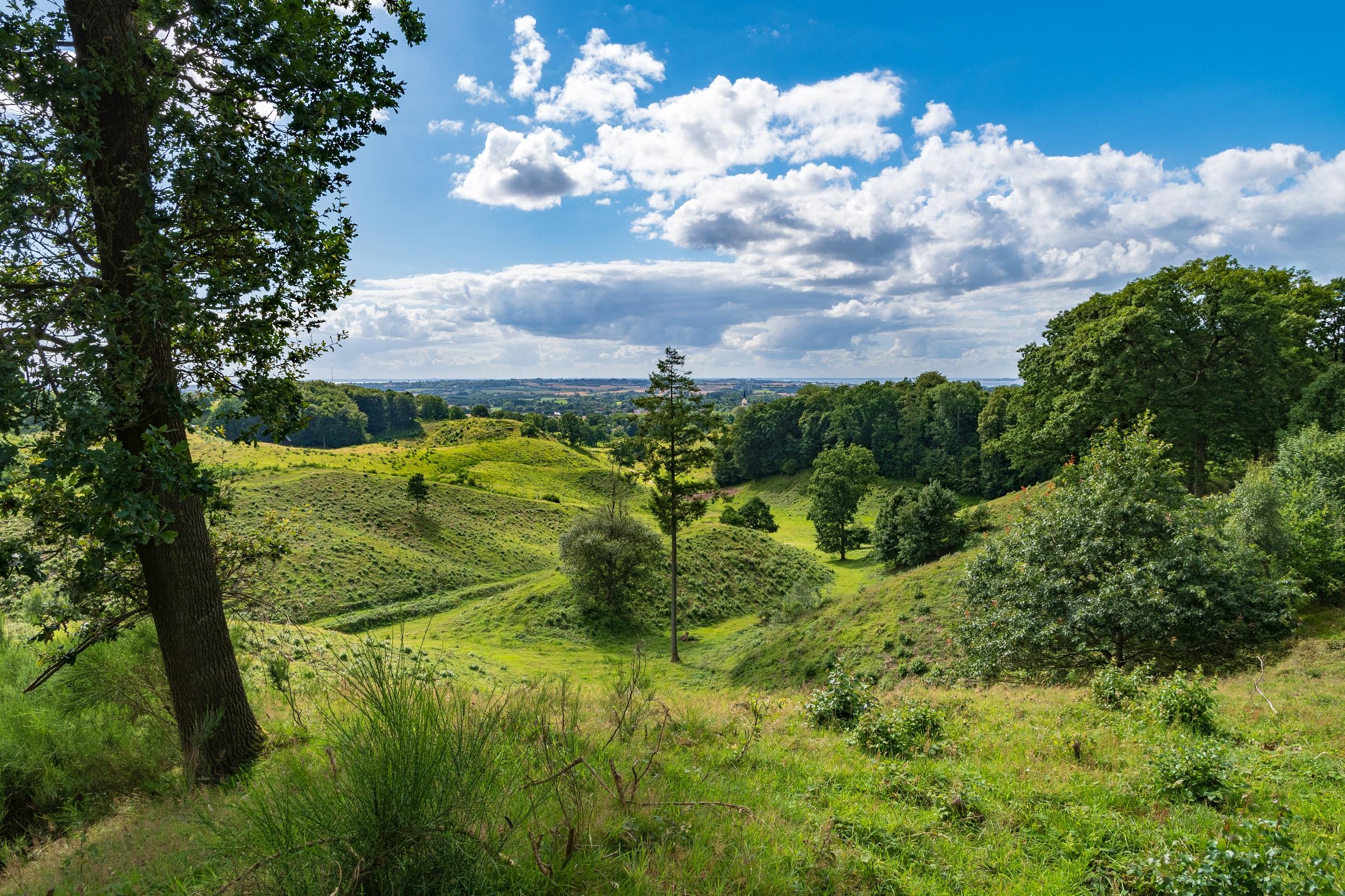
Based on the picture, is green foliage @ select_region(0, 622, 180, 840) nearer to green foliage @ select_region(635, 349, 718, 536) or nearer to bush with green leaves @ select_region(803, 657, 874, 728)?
bush with green leaves @ select_region(803, 657, 874, 728)

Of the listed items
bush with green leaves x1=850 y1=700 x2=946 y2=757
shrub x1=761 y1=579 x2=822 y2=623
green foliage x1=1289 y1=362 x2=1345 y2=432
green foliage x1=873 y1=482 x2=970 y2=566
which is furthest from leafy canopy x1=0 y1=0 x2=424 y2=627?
green foliage x1=1289 y1=362 x2=1345 y2=432

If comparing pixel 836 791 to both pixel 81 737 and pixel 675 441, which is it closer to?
pixel 81 737

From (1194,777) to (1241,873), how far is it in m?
2.39

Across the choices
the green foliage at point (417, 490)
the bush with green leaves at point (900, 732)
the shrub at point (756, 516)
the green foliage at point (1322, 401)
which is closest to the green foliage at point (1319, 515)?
the green foliage at point (1322, 401)

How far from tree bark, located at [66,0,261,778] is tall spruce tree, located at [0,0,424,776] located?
20 millimetres

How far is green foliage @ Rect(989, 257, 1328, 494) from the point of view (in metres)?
24.4

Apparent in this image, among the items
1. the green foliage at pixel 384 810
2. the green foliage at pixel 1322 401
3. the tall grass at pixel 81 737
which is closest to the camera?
the green foliage at pixel 384 810

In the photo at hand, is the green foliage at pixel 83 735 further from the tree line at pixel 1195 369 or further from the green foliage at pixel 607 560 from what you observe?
the green foliage at pixel 607 560

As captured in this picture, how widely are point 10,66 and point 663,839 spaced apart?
718cm

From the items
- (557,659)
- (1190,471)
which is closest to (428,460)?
(557,659)

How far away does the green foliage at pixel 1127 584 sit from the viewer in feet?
37.6

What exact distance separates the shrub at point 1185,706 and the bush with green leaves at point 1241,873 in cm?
422

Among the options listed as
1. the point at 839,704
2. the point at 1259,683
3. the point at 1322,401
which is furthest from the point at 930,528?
the point at 839,704

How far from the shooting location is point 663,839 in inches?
142
